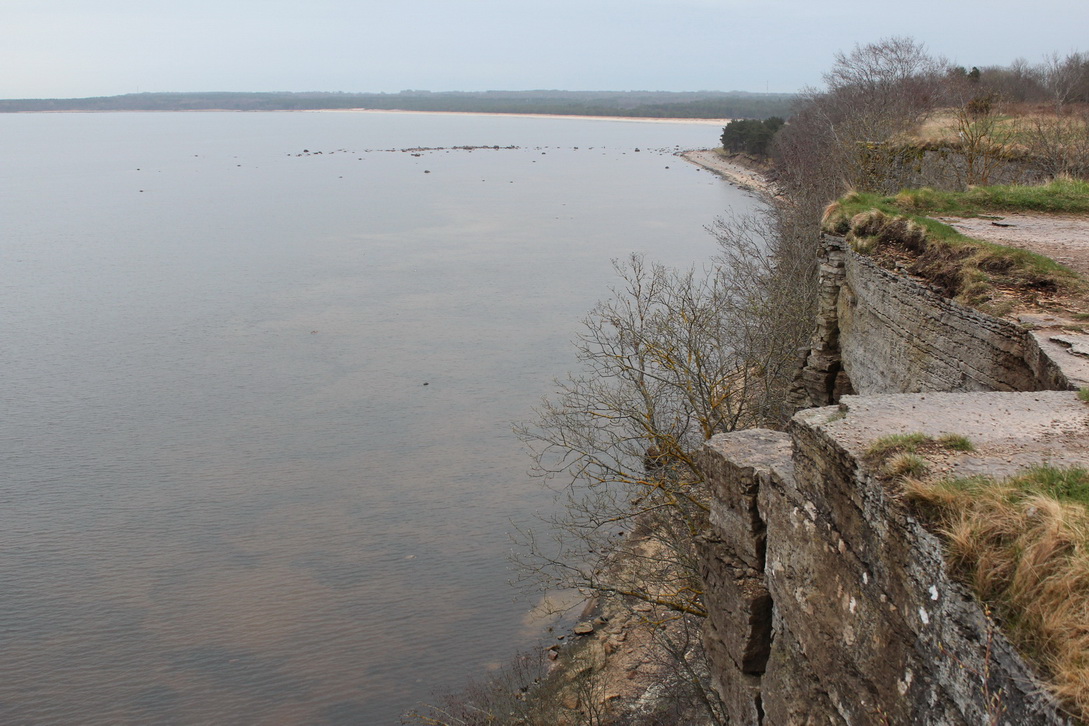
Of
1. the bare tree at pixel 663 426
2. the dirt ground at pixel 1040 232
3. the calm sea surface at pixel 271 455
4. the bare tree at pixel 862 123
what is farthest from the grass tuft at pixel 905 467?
the bare tree at pixel 862 123

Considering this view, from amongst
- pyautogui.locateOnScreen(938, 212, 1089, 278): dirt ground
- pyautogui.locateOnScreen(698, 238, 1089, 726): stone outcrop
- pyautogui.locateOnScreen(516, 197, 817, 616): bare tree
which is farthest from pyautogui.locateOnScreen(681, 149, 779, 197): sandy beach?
pyautogui.locateOnScreen(698, 238, 1089, 726): stone outcrop

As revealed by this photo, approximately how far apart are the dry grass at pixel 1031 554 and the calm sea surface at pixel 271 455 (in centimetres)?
953

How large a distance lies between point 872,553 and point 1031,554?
1.09 meters

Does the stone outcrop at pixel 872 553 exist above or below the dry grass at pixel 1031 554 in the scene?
below

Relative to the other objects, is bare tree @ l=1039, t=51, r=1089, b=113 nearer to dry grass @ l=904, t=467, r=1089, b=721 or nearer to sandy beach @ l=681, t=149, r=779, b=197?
sandy beach @ l=681, t=149, r=779, b=197

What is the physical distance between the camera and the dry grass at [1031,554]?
369 cm

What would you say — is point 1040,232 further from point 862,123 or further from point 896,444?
point 862,123

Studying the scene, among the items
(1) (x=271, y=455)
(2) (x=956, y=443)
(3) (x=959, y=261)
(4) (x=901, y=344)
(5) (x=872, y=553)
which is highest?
(3) (x=959, y=261)

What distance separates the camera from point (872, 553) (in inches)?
200

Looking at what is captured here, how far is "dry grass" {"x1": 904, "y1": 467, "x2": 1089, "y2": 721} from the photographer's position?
3693mm

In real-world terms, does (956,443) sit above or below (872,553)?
above

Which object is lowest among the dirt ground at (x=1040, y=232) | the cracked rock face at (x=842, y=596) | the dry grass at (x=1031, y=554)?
the cracked rock face at (x=842, y=596)

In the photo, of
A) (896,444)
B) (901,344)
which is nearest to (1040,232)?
(901,344)

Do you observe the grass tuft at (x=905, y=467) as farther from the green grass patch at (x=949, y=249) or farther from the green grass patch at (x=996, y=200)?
the green grass patch at (x=996, y=200)
